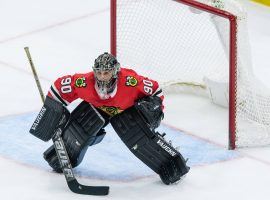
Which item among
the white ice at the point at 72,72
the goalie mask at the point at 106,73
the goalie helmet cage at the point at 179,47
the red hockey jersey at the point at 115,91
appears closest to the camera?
the goalie mask at the point at 106,73

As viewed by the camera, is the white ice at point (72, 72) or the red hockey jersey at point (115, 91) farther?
the white ice at point (72, 72)

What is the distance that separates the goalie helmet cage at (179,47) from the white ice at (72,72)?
0.19 metres

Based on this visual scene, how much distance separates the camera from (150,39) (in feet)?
27.5

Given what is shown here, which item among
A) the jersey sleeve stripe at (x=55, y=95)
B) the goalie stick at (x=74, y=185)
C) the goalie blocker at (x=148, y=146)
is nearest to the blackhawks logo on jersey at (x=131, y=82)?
the goalie blocker at (x=148, y=146)

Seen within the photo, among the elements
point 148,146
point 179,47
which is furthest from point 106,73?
point 179,47

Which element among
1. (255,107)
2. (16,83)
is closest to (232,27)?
(255,107)

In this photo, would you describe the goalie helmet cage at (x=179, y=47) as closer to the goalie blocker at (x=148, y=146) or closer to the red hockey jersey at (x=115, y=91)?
the goalie blocker at (x=148, y=146)

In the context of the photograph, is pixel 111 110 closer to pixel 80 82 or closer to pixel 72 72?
pixel 80 82

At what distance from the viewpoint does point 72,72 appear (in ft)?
28.4

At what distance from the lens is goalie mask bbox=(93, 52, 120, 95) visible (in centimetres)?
652

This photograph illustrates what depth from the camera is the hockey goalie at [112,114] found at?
21.7 ft

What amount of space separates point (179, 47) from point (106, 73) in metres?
1.85

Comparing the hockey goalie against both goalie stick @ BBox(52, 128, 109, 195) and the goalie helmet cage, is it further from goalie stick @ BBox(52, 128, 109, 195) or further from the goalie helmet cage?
the goalie helmet cage

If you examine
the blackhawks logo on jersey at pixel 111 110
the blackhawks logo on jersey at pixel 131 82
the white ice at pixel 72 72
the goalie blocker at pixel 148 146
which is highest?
the blackhawks logo on jersey at pixel 131 82
